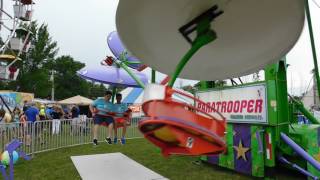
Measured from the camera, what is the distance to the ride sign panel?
21.2 ft

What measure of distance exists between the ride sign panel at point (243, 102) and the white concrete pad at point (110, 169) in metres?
2.08

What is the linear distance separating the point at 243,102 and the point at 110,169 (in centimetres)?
A: 319

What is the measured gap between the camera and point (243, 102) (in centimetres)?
695

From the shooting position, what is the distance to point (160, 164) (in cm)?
838

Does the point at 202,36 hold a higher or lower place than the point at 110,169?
higher

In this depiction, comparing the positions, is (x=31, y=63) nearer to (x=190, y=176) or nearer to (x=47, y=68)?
(x=47, y=68)

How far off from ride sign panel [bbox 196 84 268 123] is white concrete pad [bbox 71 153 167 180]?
2082 mm

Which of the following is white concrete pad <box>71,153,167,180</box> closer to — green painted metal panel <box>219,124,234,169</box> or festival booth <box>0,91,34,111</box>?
green painted metal panel <box>219,124,234,169</box>

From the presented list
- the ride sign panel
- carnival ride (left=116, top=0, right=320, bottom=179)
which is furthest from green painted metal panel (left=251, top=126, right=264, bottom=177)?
carnival ride (left=116, top=0, right=320, bottom=179)

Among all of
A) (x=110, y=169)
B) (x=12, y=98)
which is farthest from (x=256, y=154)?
(x=12, y=98)

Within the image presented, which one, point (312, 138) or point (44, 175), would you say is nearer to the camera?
point (312, 138)

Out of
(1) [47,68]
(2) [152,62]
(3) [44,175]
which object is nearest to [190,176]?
(3) [44,175]

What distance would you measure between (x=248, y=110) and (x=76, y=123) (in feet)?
27.2

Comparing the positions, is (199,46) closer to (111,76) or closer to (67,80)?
(111,76)
